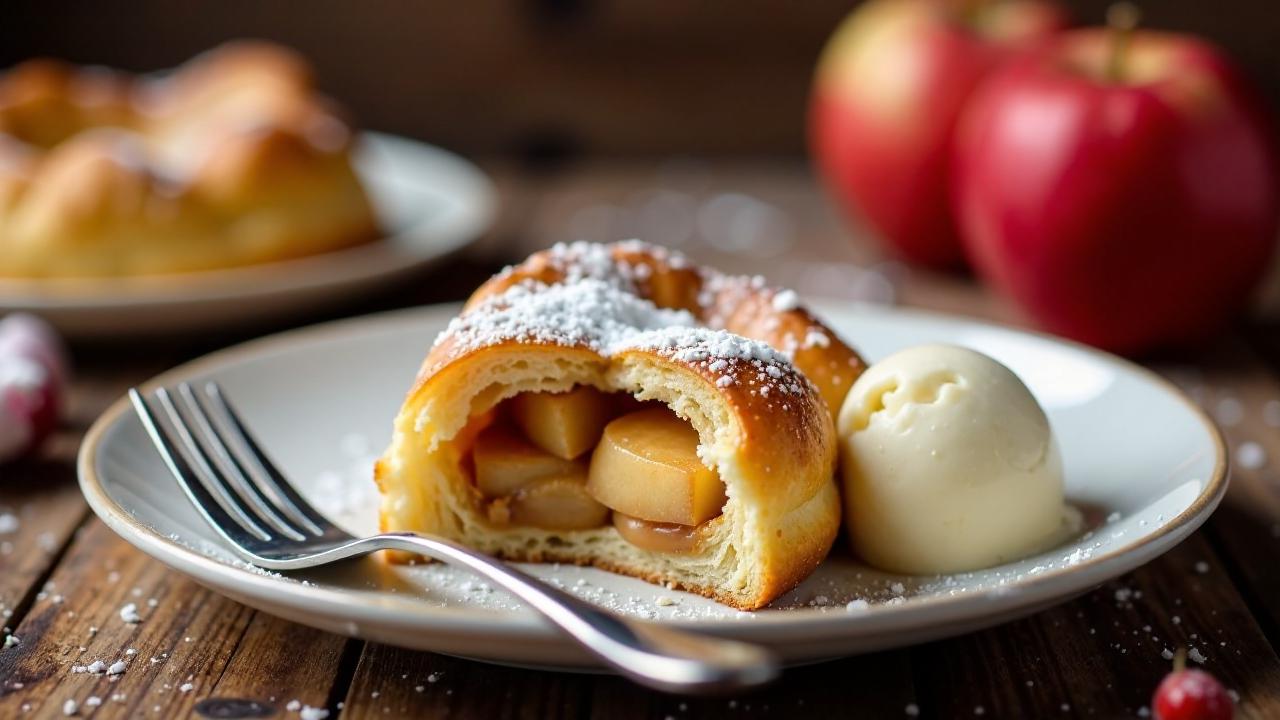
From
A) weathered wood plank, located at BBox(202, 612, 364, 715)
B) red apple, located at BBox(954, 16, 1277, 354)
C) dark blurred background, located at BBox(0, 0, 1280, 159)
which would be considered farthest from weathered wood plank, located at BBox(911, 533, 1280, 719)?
dark blurred background, located at BBox(0, 0, 1280, 159)

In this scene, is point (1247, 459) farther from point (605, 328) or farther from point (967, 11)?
point (967, 11)

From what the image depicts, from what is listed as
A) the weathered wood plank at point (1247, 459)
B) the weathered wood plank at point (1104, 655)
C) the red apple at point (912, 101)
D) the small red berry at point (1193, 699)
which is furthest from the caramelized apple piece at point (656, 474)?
the red apple at point (912, 101)

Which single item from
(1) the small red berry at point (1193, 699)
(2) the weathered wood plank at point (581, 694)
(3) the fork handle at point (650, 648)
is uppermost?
(3) the fork handle at point (650, 648)

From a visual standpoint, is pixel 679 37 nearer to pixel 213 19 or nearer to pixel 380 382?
pixel 213 19

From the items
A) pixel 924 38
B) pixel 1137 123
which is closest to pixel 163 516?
pixel 1137 123

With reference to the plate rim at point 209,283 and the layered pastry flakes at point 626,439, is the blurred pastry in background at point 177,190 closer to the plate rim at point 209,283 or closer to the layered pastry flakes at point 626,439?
the plate rim at point 209,283

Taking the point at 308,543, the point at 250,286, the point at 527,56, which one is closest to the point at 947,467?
the point at 308,543

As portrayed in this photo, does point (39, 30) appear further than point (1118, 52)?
Yes
